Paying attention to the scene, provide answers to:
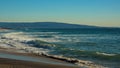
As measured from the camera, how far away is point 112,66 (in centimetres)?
1692

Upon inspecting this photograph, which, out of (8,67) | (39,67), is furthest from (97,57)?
(8,67)

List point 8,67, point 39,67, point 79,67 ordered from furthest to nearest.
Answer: point 79,67, point 39,67, point 8,67

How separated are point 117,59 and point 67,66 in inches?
219

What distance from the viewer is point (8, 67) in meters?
13.7

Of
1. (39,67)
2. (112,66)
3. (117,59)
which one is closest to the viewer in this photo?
(39,67)

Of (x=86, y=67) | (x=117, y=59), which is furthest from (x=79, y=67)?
(x=117, y=59)

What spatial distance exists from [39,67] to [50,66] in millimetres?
786

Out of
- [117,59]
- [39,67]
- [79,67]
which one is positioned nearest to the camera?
[39,67]

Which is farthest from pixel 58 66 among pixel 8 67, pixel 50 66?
pixel 8 67

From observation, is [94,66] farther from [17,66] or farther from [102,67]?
[17,66]

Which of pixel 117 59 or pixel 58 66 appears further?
pixel 117 59

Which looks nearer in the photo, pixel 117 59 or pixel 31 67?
pixel 31 67

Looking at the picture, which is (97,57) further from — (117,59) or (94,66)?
(94,66)

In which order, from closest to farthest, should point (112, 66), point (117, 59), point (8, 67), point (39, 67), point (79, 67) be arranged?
point (8, 67)
point (39, 67)
point (79, 67)
point (112, 66)
point (117, 59)
